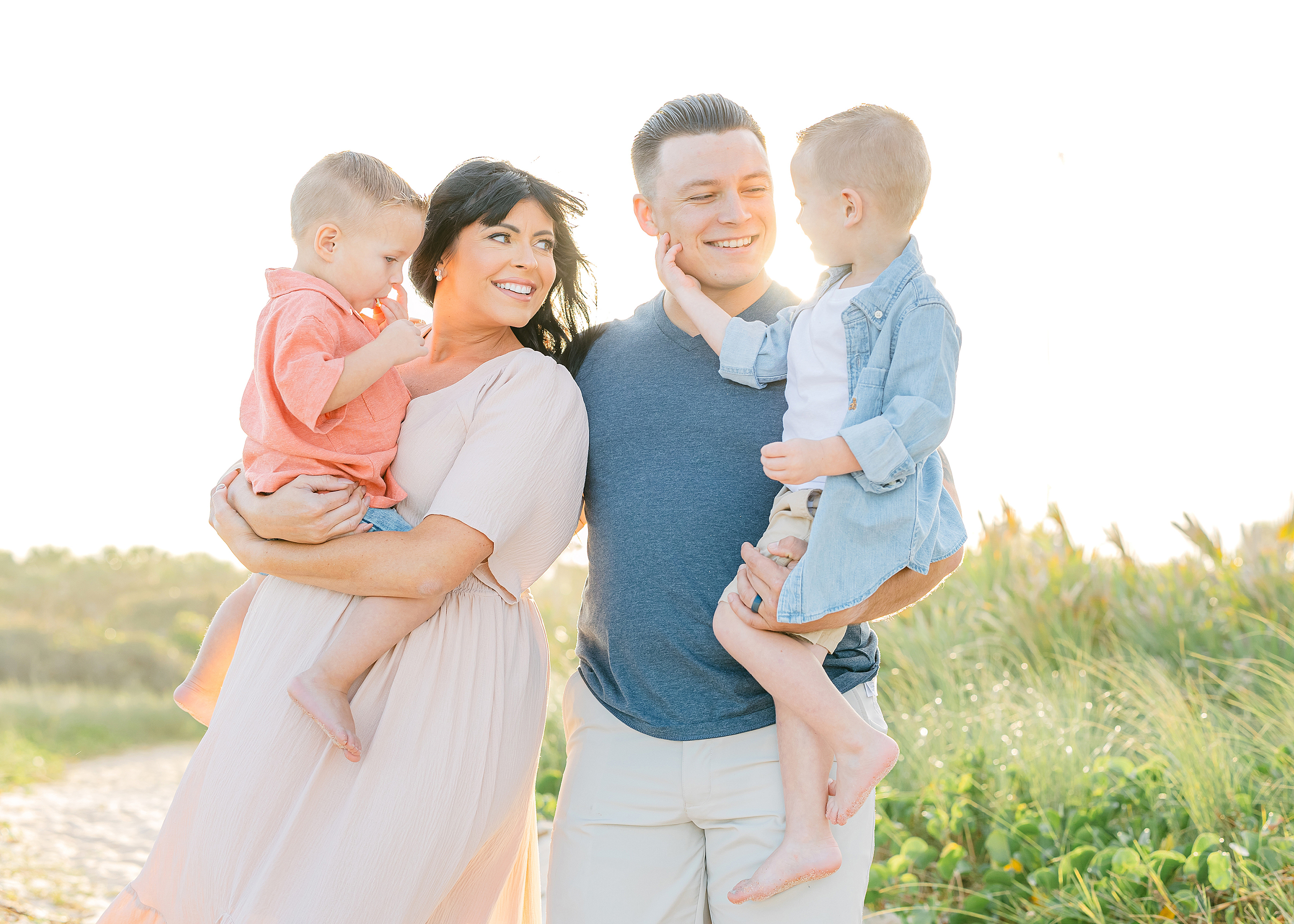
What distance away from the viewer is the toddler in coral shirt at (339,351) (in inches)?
88.7

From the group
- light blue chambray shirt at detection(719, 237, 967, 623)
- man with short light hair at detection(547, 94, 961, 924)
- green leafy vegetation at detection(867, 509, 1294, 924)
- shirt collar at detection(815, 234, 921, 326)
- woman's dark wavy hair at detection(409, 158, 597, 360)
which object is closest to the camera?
light blue chambray shirt at detection(719, 237, 967, 623)

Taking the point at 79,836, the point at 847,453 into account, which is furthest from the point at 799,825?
the point at 79,836

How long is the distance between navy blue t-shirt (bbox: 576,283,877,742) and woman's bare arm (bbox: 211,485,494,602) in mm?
373

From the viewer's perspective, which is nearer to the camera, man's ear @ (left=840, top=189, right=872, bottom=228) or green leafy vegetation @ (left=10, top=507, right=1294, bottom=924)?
man's ear @ (left=840, top=189, right=872, bottom=228)

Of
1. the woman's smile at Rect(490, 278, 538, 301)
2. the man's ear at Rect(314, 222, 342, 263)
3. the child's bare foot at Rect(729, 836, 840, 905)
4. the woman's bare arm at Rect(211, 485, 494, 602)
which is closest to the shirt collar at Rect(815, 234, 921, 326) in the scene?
the woman's smile at Rect(490, 278, 538, 301)

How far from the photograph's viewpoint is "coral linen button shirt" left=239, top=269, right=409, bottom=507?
7.37 feet

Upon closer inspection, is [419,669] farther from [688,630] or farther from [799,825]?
[799,825]

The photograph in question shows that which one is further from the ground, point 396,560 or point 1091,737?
point 396,560

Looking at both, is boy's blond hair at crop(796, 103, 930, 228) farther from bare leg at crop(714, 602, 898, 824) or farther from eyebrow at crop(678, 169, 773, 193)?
bare leg at crop(714, 602, 898, 824)

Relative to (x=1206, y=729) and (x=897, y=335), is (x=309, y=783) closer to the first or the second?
(x=897, y=335)

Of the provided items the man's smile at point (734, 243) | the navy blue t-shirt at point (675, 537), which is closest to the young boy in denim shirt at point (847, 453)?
the navy blue t-shirt at point (675, 537)

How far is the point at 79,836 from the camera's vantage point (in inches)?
Answer: 279

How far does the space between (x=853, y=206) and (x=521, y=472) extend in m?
1.00

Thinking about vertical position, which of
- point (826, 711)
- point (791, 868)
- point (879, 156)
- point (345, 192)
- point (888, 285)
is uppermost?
point (345, 192)
